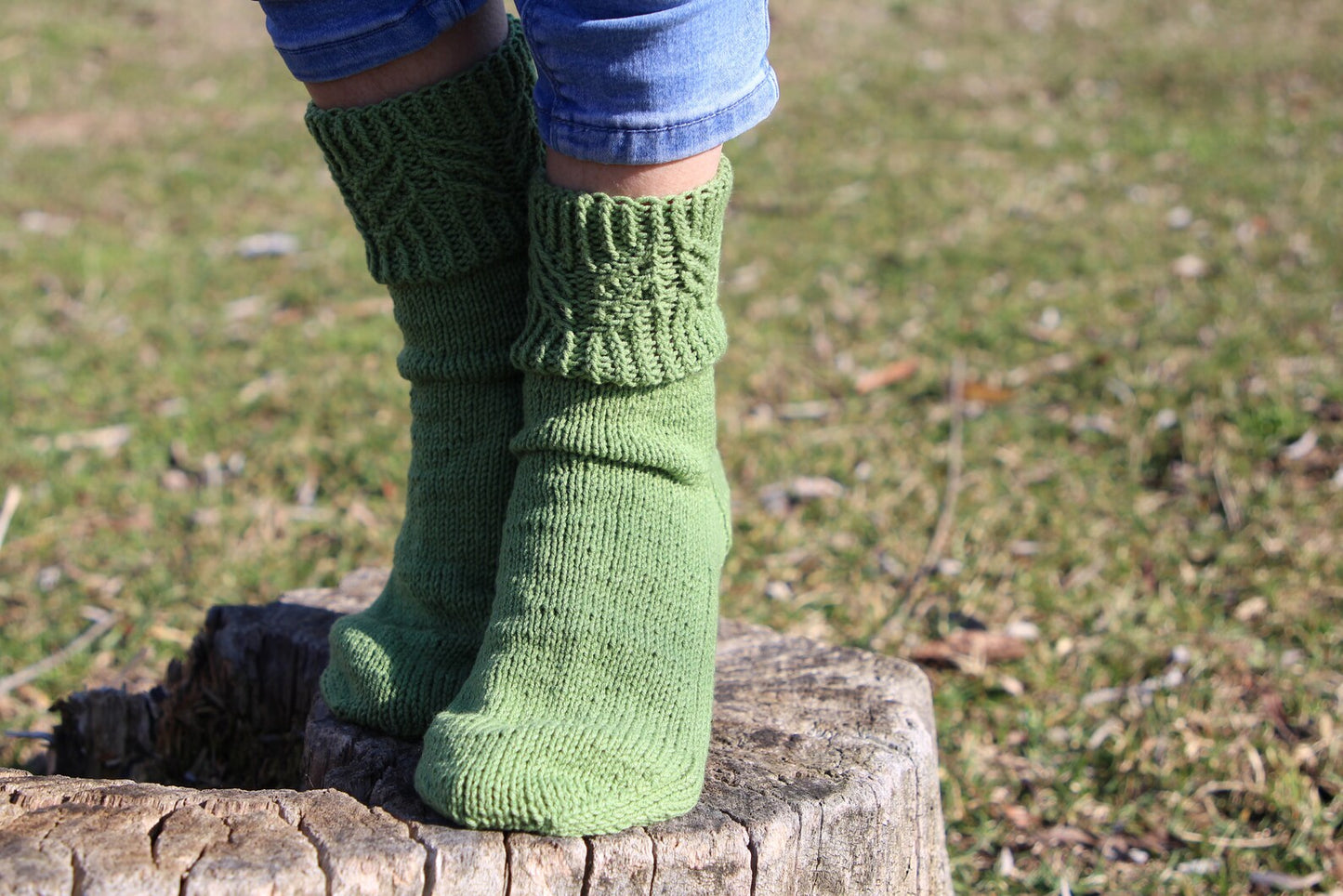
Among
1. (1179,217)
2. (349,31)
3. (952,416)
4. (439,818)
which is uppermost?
(349,31)

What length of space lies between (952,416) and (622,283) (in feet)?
6.33

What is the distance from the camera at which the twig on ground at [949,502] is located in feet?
7.31

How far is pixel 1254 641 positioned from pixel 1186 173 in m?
2.67

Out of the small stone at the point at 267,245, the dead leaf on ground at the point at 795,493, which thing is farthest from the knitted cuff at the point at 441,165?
the small stone at the point at 267,245

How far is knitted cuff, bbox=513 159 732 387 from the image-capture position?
3.45 ft

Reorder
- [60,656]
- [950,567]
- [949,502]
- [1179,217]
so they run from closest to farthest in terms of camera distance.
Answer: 1. [60,656]
2. [950,567]
3. [949,502]
4. [1179,217]

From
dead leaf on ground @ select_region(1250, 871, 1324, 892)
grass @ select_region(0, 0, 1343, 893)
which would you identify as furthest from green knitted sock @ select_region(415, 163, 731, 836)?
dead leaf on ground @ select_region(1250, 871, 1324, 892)

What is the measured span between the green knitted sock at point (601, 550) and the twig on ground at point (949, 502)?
3.48 feet

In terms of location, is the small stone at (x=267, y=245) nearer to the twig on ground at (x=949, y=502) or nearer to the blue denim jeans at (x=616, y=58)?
the twig on ground at (x=949, y=502)

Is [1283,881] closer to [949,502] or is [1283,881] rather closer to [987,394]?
[949,502]

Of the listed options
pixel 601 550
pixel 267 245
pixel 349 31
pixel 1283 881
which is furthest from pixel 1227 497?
pixel 267 245

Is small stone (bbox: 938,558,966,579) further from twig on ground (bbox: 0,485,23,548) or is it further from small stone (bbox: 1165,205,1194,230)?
small stone (bbox: 1165,205,1194,230)

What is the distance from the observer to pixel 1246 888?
1.56 metres

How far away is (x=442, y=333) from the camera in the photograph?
123 cm
